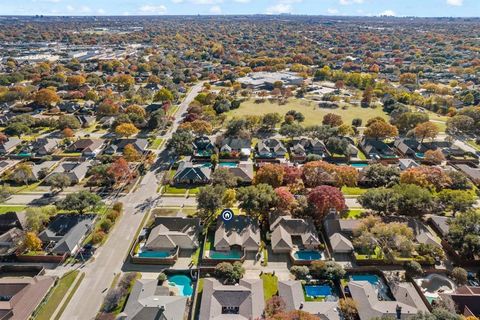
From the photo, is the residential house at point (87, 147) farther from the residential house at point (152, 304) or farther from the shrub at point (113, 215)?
the residential house at point (152, 304)

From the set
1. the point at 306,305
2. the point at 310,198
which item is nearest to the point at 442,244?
the point at 310,198

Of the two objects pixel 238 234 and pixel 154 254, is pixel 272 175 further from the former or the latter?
pixel 154 254

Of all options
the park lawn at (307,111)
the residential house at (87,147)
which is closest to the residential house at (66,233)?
the residential house at (87,147)

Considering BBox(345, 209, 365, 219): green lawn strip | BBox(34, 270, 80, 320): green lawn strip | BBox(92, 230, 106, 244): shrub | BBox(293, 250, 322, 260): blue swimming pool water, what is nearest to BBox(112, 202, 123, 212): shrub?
BBox(92, 230, 106, 244): shrub

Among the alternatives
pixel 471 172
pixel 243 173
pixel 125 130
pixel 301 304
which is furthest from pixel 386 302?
pixel 125 130

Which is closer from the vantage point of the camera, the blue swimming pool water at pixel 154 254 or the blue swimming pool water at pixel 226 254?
the blue swimming pool water at pixel 226 254
